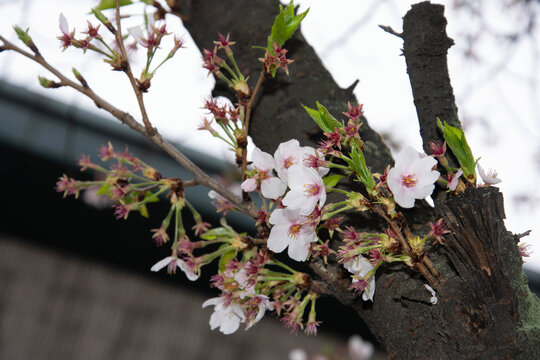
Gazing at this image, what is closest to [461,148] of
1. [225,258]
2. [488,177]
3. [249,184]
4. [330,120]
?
[488,177]

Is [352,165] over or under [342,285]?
over

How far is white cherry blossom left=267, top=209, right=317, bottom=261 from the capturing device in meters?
0.59

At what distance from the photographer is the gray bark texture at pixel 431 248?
20.1 inches

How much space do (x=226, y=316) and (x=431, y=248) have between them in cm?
30

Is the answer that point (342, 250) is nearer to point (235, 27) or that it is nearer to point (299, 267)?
point (235, 27)

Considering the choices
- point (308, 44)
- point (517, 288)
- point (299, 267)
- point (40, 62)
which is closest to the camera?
point (517, 288)

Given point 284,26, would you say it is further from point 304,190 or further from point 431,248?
point 431,248

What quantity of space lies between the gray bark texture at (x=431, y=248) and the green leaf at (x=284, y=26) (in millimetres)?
136

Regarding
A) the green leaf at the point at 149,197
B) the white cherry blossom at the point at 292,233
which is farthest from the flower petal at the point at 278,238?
the green leaf at the point at 149,197

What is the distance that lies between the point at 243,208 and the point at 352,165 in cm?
19

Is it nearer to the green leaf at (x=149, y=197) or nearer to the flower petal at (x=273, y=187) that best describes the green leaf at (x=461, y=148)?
the flower petal at (x=273, y=187)

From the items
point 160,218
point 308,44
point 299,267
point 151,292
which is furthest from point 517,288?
point 151,292

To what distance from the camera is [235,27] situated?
882 millimetres

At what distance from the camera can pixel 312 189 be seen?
1.85ft
